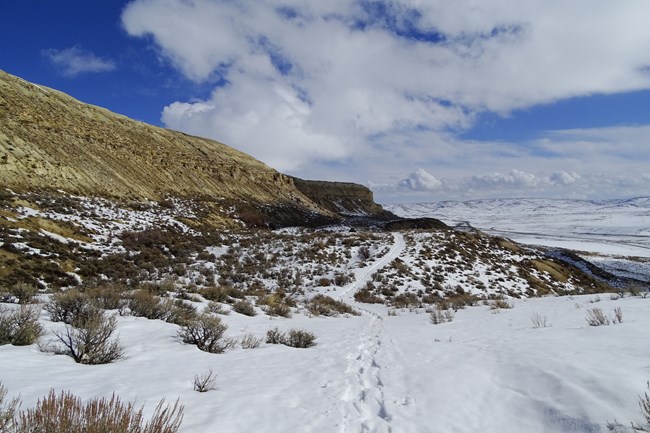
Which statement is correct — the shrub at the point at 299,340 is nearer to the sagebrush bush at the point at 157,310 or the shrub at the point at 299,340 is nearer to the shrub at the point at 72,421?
the sagebrush bush at the point at 157,310

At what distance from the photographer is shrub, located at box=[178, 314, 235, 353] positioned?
641 cm

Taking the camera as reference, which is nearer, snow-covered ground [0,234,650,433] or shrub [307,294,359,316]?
snow-covered ground [0,234,650,433]

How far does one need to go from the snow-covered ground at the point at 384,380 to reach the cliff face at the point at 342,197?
258 ft

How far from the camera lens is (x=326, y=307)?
14078 mm

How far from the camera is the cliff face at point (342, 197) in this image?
8881cm

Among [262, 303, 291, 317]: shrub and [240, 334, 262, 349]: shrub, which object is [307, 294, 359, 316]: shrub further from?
[240, 334, 262, 349]: shrub

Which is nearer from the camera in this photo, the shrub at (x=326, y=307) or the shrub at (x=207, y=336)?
the shrub at (x=207, y=336)

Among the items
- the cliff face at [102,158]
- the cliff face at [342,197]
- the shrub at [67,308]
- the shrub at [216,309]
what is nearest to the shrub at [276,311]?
the shrub at [216,309]

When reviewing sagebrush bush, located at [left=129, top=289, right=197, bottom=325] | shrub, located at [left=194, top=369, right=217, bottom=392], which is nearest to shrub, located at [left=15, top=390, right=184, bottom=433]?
shrub, located at [left=194, top=369, right=217, bottom=392]

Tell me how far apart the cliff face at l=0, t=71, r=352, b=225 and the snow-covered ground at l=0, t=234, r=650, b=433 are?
24000 millimetres

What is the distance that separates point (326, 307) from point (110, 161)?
31.5m

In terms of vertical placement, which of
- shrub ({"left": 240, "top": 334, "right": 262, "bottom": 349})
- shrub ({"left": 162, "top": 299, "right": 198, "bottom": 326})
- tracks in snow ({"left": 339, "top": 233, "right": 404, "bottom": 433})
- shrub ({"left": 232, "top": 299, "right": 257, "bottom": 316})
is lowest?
tracks in snow ({"left": 339, "top": 233, "right": 404, "bottom": 433})

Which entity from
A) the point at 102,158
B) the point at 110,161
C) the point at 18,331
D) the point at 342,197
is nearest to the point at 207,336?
the point at 18,331

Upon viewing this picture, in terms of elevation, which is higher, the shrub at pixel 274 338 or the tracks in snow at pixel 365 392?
the shrub at pixel 274 338
